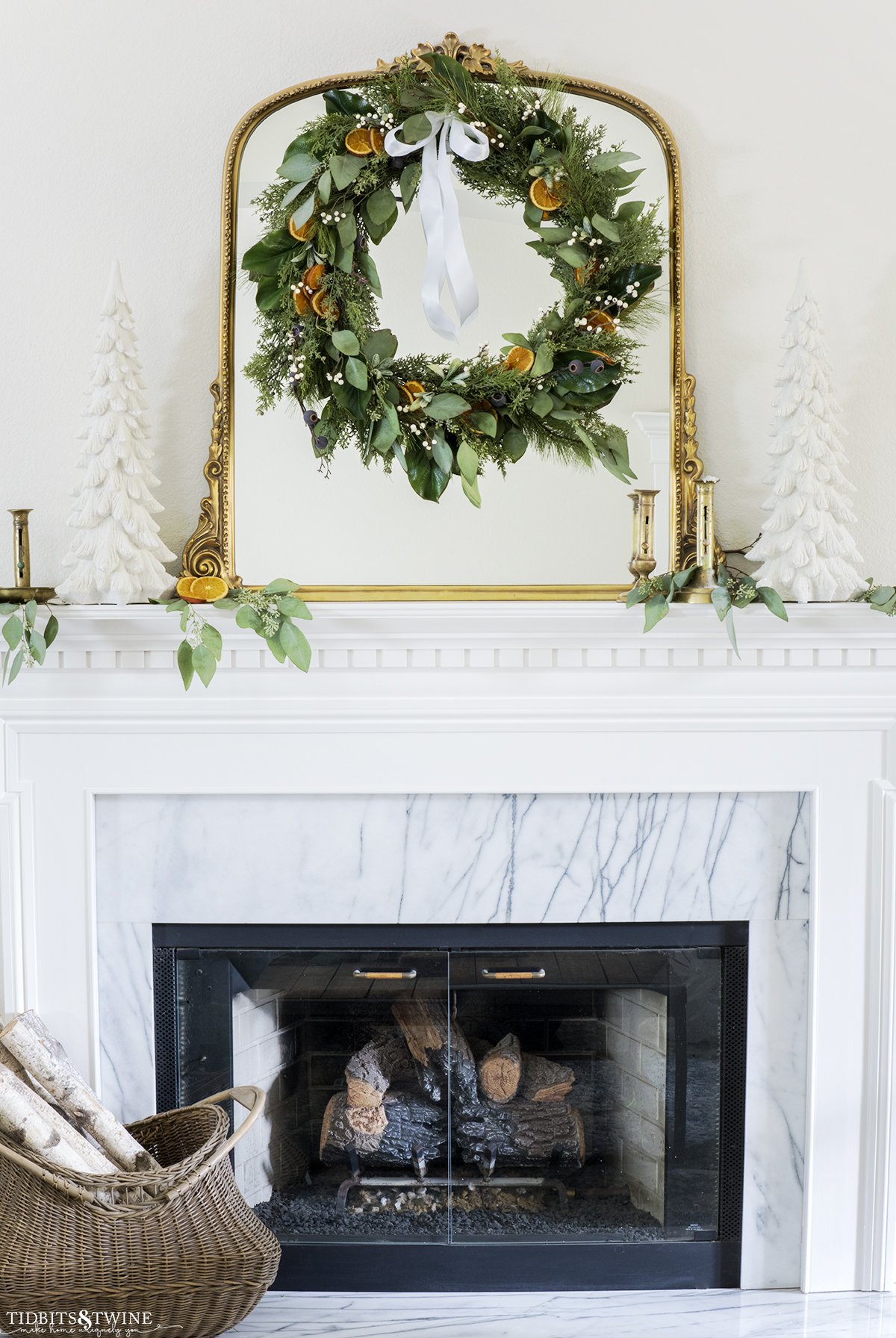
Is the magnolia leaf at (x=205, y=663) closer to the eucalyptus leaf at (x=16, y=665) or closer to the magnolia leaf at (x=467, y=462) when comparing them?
the eucalyptus leaf at (x=16, y=665)

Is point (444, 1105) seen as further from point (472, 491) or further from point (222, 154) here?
point (222, 154)

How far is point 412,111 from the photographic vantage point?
169 cm

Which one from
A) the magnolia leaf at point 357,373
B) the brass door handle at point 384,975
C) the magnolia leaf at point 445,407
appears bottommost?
the brass door handle at point 384,975

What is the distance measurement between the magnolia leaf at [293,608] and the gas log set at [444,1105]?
82 cm

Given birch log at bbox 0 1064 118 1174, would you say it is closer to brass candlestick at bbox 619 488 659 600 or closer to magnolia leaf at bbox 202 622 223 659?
magnolia leaf at bbox 202 622 223 659

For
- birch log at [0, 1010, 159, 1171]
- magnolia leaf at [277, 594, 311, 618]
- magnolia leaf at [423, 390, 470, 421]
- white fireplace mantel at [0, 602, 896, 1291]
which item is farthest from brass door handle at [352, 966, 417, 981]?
magnolia leaf at [423, 390, 470, 421]

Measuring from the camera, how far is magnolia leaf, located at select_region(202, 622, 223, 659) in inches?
63.8

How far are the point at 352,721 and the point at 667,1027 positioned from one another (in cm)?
87

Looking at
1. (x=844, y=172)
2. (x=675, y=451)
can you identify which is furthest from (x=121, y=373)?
(x=844, y=172)

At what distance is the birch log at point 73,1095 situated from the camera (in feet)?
5.37

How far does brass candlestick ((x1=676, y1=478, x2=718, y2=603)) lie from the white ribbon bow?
1.74 feet

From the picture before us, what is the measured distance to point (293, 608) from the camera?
5.25ft

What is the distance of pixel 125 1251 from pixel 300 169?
5.97 ft

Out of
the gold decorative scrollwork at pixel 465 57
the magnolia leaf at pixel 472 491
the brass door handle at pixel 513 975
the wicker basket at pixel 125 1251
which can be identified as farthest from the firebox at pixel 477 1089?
the gold decorative scrollwork at pixel 465 57
